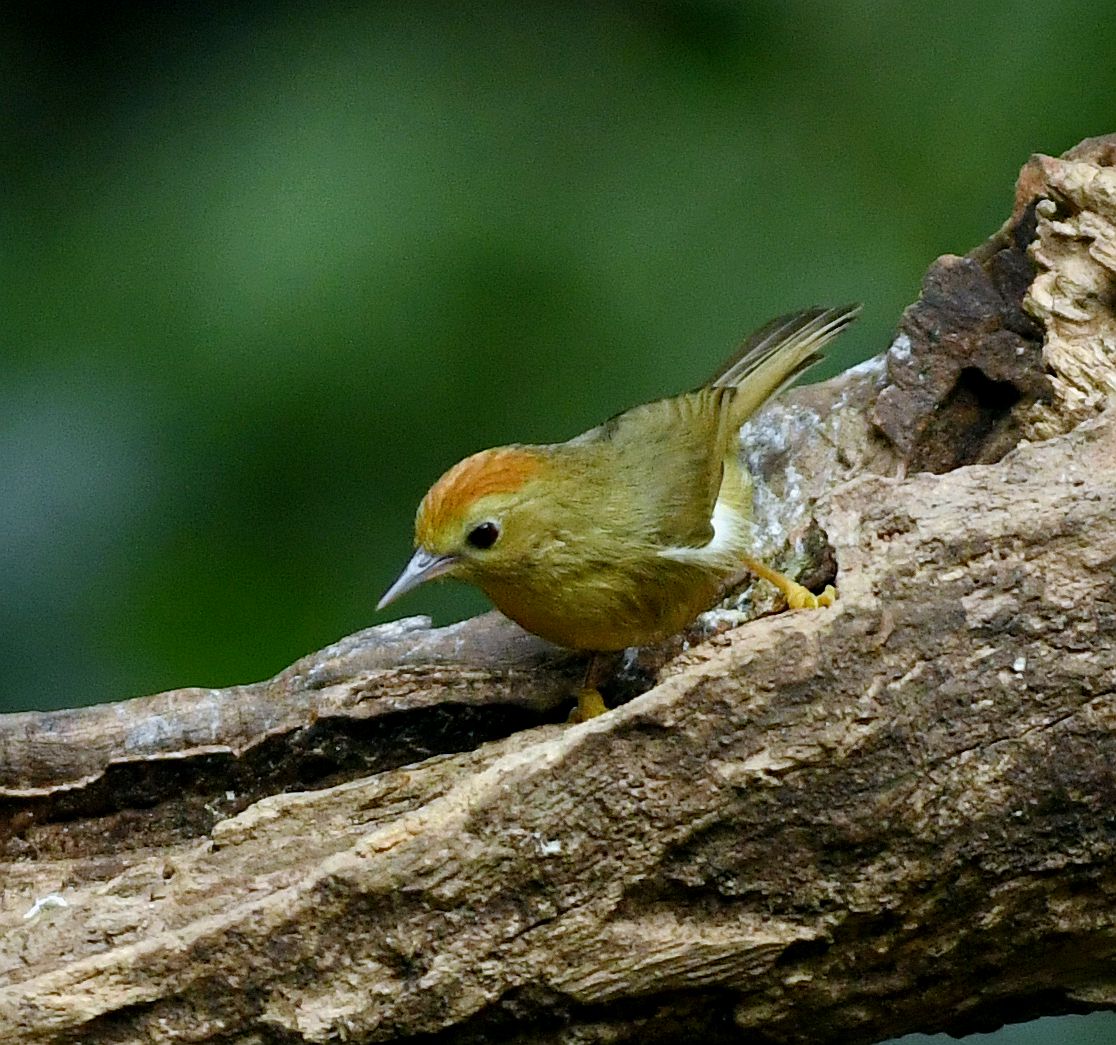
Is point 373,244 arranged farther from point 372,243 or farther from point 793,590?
point 793,590

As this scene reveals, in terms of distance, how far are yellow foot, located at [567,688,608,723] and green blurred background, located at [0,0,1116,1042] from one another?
0.73m

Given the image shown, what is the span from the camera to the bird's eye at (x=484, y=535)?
3932 millimetres

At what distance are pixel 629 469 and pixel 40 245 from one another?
1628 mm

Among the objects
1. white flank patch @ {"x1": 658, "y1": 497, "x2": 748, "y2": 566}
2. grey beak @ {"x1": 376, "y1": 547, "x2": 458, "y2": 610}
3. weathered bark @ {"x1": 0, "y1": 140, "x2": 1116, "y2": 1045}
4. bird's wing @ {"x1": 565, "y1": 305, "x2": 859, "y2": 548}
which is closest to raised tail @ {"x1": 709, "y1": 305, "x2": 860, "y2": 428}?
bird's wing @ {"x1": 565, "y1": 305, "x2": 859, "y2": 548}

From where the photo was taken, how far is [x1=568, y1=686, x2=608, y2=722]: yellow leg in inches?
144

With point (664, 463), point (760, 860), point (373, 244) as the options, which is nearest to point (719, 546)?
point (664, 463)

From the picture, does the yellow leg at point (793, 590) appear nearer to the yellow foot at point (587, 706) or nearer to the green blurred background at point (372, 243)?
the yellow foot at point (587, 706)

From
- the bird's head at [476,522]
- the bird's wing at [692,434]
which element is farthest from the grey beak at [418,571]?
the bird's wing at [692,434]

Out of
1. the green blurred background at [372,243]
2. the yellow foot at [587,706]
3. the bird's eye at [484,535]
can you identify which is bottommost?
the yellow foot at [587,706]

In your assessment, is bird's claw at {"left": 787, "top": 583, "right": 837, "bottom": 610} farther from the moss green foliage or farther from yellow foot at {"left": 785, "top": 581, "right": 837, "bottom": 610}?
the moss green foliage

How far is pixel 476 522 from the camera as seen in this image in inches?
155

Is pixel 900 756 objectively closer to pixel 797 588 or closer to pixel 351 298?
pixel 797 588

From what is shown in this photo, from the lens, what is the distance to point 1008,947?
300 centimetres

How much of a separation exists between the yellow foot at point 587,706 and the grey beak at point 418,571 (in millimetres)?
445
